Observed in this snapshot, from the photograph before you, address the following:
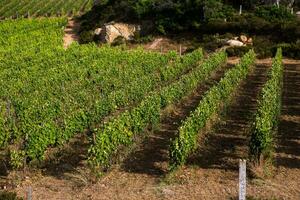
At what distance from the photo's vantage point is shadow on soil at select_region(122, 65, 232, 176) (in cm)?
1872

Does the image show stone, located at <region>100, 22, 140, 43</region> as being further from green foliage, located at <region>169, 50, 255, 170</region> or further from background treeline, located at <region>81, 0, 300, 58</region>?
green foliage, located at <region>169, 50, 255, 170</region>

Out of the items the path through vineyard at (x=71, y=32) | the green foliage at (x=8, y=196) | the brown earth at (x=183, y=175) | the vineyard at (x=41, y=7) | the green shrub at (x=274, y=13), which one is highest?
the green shrub at (x=274, y=13)

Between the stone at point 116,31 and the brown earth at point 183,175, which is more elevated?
the brown earth at point 183,175

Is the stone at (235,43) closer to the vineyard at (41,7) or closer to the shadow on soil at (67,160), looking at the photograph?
the shadow on soil at (67,160)

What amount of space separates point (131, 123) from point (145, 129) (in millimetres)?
2480

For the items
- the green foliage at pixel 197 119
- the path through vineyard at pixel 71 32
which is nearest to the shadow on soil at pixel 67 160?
the green foliage at pixel 197 119

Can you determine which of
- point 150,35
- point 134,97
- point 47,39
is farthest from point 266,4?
point 134,97

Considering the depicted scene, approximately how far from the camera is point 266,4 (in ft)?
196

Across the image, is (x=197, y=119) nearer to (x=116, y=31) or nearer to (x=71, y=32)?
(x=116, y=31)

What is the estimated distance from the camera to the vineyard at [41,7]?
8650cm

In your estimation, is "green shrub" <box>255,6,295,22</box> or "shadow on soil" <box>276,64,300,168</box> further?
"green shrub" <box>255,6,295,22</box>

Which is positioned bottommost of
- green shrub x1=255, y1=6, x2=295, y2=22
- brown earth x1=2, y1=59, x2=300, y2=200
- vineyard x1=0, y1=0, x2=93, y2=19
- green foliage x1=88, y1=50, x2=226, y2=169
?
vineyard x1=0, y1=0, x2=93, y2=19

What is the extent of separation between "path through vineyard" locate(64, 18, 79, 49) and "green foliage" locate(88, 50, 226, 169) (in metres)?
32.2

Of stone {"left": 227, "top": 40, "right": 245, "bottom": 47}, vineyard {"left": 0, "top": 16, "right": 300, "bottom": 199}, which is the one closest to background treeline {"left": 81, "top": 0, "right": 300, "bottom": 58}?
stone {"left": 227, "top": 40, "right": 245, "bottom": 47}
